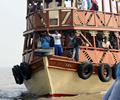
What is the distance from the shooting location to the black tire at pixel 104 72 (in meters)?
14.8

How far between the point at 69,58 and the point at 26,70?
5.61 ft

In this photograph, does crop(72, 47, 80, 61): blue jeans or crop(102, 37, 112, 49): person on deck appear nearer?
crop(72, 47, 80, 61): blue jeans

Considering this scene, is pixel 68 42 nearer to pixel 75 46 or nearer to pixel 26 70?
pixel 75 46

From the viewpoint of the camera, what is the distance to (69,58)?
14.2m

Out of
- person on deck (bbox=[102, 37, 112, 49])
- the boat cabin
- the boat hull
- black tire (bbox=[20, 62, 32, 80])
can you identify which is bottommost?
the boat hull

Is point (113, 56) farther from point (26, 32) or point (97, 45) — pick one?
point (26, 32)

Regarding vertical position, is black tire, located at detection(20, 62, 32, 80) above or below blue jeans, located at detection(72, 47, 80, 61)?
below

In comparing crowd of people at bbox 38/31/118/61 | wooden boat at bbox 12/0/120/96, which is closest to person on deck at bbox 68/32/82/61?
crowd of people at bbox 38/31/118/61

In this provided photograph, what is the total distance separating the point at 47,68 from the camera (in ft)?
45.0

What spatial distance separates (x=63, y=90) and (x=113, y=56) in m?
2.73

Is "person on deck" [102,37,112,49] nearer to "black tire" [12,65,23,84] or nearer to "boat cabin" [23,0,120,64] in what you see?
"boat cabin" [23,0,120,64]

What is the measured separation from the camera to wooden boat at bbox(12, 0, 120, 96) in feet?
46.0

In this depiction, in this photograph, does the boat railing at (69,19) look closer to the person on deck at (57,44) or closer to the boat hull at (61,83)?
the person on deck at (57,44)

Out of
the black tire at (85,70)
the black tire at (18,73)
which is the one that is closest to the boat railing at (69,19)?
the black tire at (85,70)
